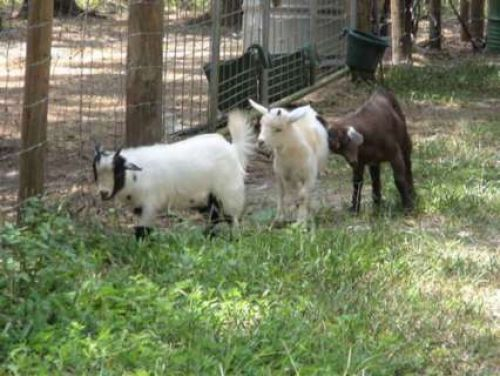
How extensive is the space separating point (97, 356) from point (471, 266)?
100 inches

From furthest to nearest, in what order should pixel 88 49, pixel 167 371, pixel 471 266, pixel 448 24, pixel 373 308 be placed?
pixel 448 24 < pixel 88 49 < pixel 471 266 < pixel 373 308 < pixel 167 371

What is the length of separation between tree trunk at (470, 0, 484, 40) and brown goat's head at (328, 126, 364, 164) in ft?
40.8

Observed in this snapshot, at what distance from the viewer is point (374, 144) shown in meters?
7.34

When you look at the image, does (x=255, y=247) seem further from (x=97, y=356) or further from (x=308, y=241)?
(x=97, y=356)

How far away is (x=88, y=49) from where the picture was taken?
1553 centimetres

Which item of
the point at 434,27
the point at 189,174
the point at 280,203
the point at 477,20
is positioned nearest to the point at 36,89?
the point at 189,174

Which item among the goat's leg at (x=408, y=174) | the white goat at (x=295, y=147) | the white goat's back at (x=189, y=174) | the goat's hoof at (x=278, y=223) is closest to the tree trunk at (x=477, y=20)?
the goat's leg at (x=408, y=174)

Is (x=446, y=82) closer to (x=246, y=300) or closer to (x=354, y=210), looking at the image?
(x=354, y=210)

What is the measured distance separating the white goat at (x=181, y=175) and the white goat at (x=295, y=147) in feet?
0.69

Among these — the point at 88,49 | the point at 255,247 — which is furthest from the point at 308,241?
the point at 88,49

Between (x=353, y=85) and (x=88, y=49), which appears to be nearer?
(x=353, y=85)

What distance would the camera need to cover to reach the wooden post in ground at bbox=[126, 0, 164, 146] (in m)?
6.99

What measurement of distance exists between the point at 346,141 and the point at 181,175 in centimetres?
129

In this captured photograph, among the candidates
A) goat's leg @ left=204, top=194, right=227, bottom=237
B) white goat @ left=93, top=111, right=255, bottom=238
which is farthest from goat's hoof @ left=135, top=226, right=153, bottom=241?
goat's leg @ left=204, top=194, right=227, bottom=237
